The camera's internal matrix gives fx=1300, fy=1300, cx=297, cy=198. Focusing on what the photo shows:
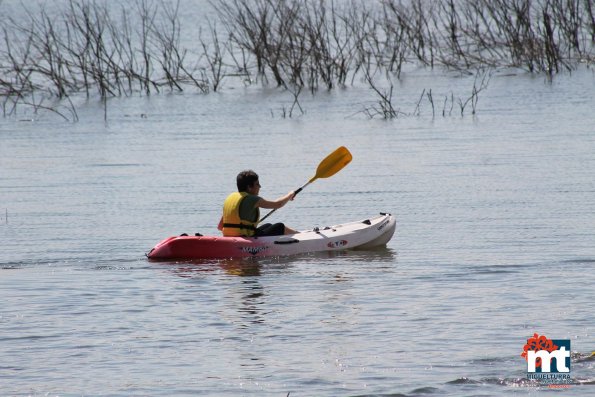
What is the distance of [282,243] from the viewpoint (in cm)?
1101

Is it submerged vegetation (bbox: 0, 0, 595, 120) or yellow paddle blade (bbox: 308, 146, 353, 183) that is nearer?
yellow paddle blade (bbox: 308, 146, 353, 183)

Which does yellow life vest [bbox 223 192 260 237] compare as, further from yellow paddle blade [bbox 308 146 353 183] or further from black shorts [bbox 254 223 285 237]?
yellow paddle blade [bbox 308 146 353 183]

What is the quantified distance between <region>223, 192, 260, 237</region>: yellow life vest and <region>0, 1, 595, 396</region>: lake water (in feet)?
1.42

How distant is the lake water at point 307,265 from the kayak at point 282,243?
0.46 ft

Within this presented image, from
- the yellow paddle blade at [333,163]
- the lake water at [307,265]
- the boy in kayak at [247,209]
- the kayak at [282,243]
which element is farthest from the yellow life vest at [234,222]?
the yellow paddle blade at [333,163]

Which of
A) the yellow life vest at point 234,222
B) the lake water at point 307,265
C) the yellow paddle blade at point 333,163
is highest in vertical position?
the yellow paddle blade at point 333,163

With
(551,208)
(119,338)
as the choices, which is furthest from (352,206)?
(119,338)

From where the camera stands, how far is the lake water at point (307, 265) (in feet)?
23.3

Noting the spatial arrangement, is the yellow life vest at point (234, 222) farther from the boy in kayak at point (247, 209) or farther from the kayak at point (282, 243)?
the kayak at point (282, 243)

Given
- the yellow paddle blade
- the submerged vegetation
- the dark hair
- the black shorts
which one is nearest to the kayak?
the black shorts

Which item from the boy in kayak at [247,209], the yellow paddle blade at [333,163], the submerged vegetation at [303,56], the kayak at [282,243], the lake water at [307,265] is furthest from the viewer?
the submerged vegetation at [303,56]

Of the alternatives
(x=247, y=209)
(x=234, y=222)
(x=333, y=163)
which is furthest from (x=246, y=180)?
(x=333, y=163)

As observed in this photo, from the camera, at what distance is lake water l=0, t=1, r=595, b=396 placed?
7.11 m

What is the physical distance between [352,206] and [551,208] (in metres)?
2.08
